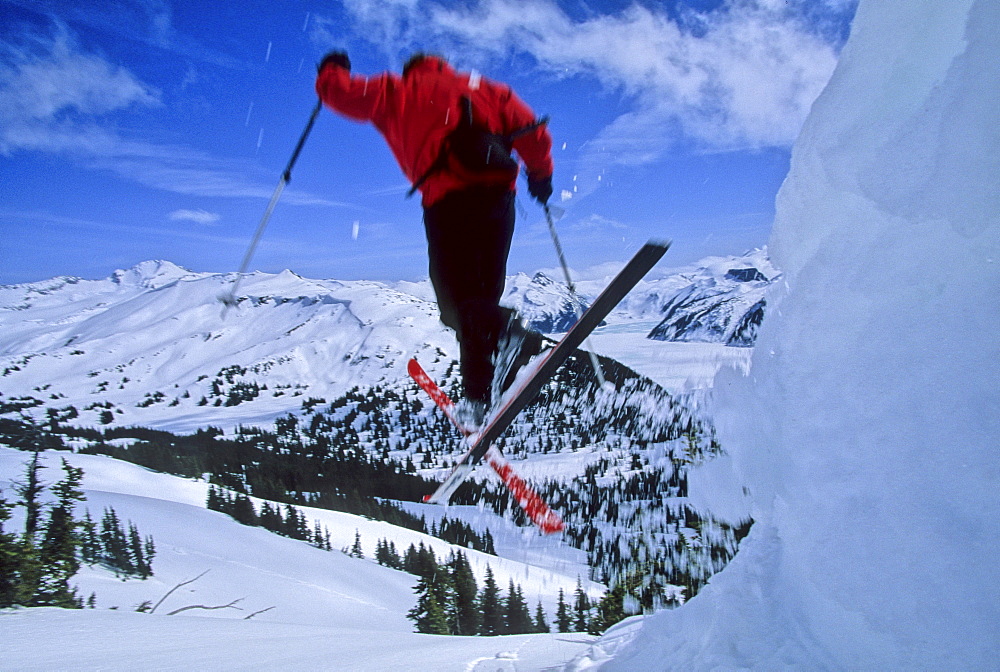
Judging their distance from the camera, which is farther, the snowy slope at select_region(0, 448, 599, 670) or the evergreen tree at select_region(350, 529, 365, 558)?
the evergreen tree at select_region(350, 529, 365, 558)

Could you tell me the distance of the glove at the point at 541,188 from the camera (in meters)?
4.03

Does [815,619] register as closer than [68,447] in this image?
Yes

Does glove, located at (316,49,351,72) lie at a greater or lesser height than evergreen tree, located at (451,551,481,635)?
greater

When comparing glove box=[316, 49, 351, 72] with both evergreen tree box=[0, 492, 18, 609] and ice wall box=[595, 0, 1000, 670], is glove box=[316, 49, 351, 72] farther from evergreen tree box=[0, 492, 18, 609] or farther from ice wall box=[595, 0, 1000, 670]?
evergreen tree box=[0, 492, 18, 609]

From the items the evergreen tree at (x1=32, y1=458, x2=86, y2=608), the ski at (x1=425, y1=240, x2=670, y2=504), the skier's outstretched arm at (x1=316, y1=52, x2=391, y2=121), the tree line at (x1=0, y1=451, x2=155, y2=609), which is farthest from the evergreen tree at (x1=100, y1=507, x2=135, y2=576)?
the skier's outstretched arm at (x1=316, y1=52, x2=391, y2=121)

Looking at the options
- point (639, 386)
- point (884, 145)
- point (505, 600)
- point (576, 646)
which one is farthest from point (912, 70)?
point (505, 600)

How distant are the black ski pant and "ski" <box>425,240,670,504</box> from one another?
398 mm

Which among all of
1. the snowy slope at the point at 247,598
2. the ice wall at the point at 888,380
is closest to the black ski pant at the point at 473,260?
the ice wall at the point at 888,380

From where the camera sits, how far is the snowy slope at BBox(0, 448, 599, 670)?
365 cm

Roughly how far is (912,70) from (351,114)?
3.01 m

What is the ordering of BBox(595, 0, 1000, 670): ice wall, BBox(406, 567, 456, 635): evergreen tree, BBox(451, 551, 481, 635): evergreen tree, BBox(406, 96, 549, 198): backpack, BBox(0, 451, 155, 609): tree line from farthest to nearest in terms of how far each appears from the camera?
BBox(451, 551, 481, 635): evergreen tree, BBox(406, 567, 456, 635): evergreen tree, BBox(0, 451, 155, 609): tree line, BBox(406, 96, 549, 198): backpack, BBox(595, 0, 1000, 670): ice wall

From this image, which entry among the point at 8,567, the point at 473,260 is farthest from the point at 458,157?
the point at 8,567

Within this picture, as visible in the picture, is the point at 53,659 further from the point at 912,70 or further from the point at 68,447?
the point at 68,447

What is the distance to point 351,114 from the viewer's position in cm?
339
